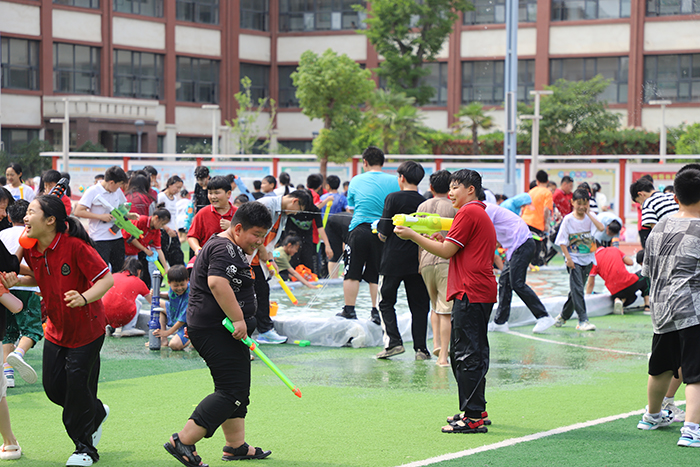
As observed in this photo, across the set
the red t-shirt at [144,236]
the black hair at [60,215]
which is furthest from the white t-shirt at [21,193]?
the black hair at [60,215]

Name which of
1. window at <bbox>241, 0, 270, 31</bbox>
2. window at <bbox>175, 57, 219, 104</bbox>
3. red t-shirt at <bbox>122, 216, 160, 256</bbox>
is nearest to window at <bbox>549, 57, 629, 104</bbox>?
window at <bbox>241, 0, 270, 31</bbox>

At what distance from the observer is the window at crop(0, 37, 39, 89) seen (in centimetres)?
3566

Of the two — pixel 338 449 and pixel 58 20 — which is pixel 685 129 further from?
pixel 338 449

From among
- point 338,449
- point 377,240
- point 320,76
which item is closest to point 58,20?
point 320,76

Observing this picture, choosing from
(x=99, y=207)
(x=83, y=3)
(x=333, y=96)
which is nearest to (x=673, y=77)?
(x=333, y=96)

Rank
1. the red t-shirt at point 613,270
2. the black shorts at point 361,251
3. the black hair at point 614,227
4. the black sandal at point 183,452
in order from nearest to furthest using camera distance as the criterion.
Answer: the black sandal at point 183,452, the black shorts at point 361,251, the red t-shirt at point 613,270, the black hair at point 614,227

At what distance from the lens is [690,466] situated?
5.02 metres

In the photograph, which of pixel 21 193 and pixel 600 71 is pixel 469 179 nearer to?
pixel 21 193

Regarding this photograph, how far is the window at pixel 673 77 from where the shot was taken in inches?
1432

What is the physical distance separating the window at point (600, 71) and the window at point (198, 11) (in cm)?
1615

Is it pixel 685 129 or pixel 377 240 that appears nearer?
pixel 377 240

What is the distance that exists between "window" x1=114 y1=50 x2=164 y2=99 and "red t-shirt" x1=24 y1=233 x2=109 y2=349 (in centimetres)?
3572

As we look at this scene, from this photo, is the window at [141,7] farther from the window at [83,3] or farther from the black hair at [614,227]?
the black hair at [614,227]

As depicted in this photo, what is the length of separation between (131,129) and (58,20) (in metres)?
5.44
